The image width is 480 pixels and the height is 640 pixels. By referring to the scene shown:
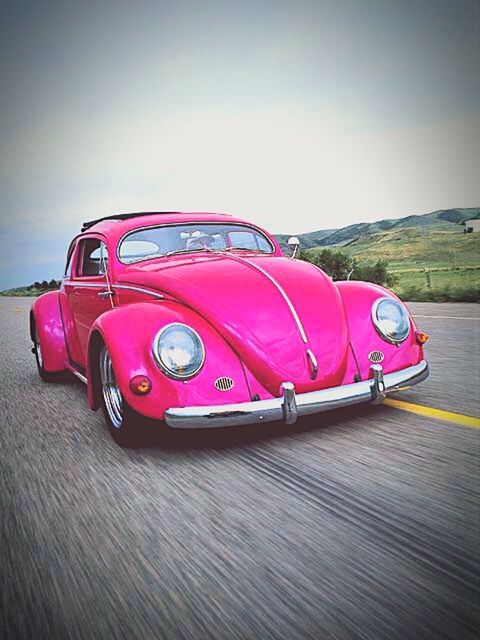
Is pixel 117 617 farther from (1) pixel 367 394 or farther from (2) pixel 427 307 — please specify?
(2) pixel 427 307

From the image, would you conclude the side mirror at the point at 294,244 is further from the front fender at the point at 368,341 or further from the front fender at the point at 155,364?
the front fender at the point at 155,364

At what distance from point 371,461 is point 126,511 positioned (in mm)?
1186

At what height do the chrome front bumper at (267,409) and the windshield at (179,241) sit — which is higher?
the windshield at (179,241)

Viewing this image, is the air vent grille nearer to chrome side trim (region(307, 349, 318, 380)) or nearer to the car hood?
the car hood

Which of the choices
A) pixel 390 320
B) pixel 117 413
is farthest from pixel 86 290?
pixel 390 320

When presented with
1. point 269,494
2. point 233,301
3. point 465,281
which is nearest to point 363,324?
point 233,301

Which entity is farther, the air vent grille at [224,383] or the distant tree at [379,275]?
the distant tree at [379,275]

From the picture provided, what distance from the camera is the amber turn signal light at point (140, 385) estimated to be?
280 centimetres

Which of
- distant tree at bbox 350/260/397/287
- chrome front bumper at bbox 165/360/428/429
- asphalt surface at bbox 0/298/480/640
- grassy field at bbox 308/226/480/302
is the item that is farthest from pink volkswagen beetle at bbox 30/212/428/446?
distant tree at bbox 350/260/397/287

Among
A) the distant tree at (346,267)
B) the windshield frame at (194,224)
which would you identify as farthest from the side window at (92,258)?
the distant tree at (346,267)

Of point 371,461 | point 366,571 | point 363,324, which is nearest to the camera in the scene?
point 366,571

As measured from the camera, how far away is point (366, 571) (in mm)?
1706

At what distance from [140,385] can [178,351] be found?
0.88ft

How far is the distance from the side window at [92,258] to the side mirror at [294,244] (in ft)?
5.07
